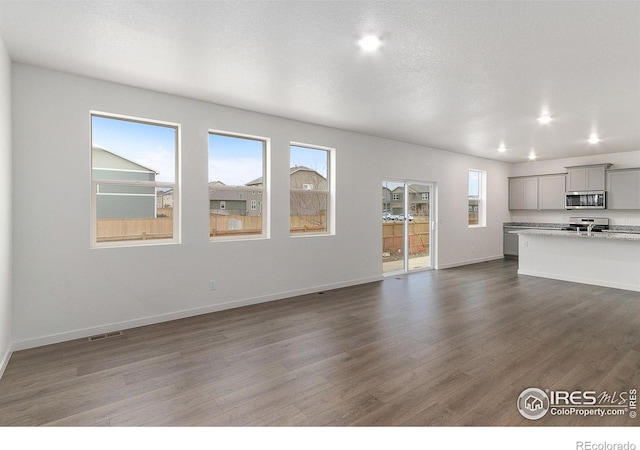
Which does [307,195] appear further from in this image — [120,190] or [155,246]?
[120,190]

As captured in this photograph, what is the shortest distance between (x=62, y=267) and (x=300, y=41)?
3.28m

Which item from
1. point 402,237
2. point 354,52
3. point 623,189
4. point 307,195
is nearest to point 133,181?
point 307,195

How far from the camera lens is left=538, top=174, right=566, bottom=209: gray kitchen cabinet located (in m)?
8.71

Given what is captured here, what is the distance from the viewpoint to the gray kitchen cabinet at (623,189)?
7.52m

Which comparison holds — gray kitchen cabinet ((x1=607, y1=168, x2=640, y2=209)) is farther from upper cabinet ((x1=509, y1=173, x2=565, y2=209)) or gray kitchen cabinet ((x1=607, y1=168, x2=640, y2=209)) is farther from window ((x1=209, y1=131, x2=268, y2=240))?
window ((x1=209, y1=131, x2=268, y2=240))

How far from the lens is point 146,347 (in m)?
3.41

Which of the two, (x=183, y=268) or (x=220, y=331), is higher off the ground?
(x=183, y=268)

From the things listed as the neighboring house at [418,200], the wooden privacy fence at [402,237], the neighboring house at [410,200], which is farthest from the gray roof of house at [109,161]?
the neighboring house at [418,200]

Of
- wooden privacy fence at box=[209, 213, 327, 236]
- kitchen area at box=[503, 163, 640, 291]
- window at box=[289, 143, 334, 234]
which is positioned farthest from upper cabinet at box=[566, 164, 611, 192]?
wooden privacy fence at box=[209, 213, 327, 236]

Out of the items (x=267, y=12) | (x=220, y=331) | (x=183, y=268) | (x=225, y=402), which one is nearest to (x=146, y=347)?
(x=220, y=331)

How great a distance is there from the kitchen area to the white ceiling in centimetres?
242

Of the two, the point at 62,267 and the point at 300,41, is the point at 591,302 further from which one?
the point at 62,267

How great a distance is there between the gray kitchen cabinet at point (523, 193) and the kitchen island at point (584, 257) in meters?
2.63

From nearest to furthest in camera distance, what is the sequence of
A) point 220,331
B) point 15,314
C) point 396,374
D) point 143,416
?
1. point 143,416
2. point 396,374
3. point 15,314
4. point 220,331
